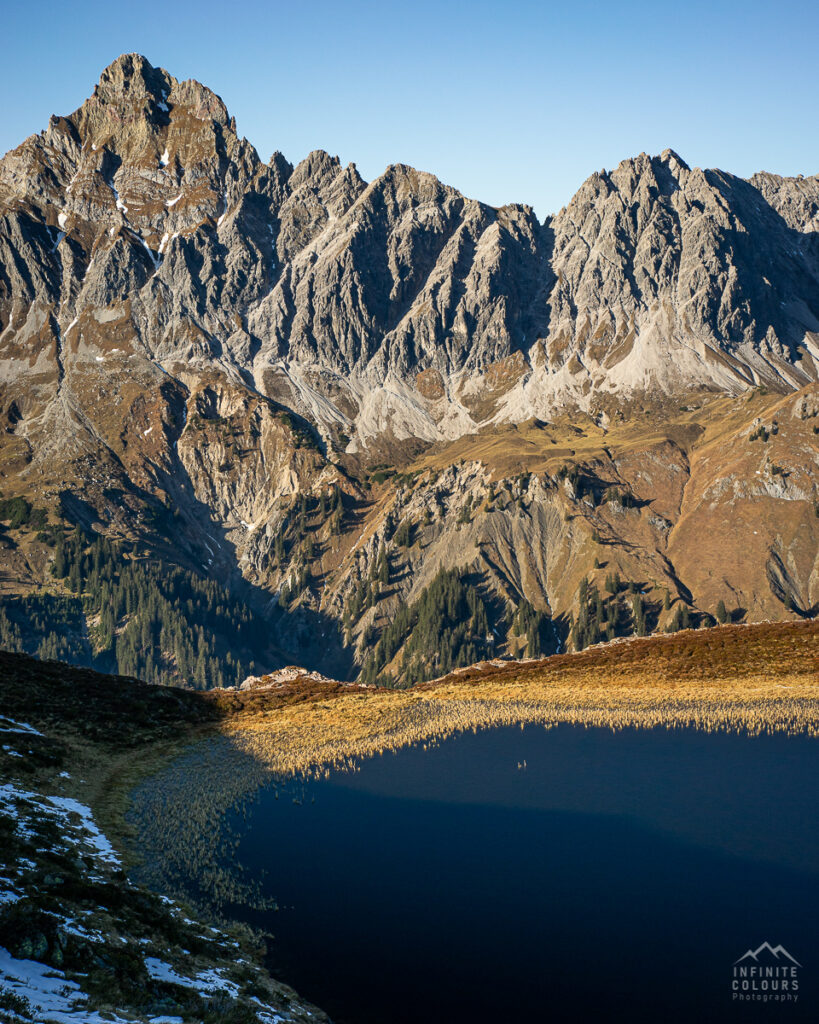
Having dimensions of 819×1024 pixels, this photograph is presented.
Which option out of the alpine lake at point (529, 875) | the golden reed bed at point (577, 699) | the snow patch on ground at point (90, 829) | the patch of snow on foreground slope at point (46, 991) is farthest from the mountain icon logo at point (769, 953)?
the golden reed bed at point (577, 699)

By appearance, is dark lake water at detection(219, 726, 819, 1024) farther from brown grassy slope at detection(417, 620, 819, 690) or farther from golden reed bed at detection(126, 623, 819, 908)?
brown grassy slope at detection(417, 620, 819, 690)

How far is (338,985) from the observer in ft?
88.7

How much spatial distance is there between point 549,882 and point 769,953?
8.59m

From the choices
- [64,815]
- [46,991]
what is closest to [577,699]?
[64,815]

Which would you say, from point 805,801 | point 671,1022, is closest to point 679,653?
point 805,801

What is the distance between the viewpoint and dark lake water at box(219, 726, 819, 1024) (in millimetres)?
25891

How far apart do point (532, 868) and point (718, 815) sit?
10.6 m

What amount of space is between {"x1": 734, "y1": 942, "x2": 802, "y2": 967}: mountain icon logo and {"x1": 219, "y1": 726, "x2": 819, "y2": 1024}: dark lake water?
14 centimetres

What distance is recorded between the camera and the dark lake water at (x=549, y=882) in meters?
25.9

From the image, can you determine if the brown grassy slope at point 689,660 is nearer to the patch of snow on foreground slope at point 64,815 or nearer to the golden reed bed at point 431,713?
the golden reed bed at point 431,713

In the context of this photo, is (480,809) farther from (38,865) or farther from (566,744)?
(38,865)

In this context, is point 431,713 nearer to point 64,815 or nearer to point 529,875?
point 529,875

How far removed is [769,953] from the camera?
89.0ft

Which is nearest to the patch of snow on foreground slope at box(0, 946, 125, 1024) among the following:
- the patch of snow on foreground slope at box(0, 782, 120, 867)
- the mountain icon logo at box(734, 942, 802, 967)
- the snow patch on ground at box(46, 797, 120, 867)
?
the patch of snow on foreground slope at box(0, 782, 120, 867)
